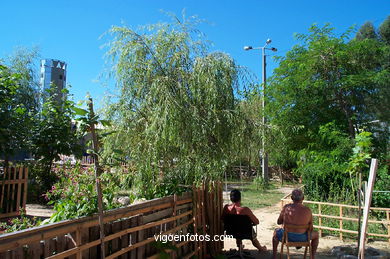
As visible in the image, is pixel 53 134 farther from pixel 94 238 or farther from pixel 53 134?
pixel 94 238

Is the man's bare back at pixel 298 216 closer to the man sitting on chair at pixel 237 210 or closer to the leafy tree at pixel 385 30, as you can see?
the man sitting on chair at pixel 237 210

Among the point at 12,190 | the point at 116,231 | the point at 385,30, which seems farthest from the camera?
the point at 385,30

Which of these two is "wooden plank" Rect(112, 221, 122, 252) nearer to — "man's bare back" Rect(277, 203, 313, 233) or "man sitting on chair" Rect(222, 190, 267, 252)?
"man sitting on chair" Rect(222, 190, 267, 252)

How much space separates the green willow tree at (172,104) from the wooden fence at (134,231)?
0.38 metres

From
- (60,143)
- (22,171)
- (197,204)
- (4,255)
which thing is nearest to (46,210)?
(22,171)

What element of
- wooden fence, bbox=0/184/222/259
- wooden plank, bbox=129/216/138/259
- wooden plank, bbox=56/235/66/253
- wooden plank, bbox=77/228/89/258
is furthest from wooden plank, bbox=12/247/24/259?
wooden plank, bbox=129/216/138/259

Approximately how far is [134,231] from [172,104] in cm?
159

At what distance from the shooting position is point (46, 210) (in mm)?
8719

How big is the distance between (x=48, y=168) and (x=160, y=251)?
7487mm

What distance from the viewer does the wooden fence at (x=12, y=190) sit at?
7.15 m

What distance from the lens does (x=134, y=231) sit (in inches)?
132

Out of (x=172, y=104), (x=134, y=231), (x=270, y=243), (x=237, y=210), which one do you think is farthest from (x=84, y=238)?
(x=270, y=243)

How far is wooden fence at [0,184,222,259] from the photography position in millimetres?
2311

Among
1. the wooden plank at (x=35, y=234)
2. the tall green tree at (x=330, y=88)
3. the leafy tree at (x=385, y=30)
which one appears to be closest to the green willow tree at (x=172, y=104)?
the wooden plank at (x=35, y=234)
